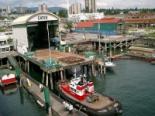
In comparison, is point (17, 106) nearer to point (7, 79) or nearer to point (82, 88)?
point (7, 79)

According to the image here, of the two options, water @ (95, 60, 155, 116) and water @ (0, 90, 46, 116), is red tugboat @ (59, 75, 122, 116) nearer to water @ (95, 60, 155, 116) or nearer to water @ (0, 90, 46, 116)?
water @ (95, 60, 155, 116)

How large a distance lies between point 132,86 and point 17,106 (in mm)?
20582

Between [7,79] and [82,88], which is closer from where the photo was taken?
[82,88]

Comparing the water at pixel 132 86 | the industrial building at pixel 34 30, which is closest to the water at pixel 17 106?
the water at pixel 132 86

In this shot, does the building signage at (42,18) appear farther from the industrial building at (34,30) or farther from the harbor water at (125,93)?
the harbor water at (125,93)

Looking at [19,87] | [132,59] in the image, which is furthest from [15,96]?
[132,59]

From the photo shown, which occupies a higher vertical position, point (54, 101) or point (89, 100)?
point (89, 100)

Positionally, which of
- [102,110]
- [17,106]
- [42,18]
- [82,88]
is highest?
[42,18]

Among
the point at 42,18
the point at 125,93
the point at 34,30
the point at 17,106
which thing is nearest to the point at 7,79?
the point at 17,106

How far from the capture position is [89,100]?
34906 mm

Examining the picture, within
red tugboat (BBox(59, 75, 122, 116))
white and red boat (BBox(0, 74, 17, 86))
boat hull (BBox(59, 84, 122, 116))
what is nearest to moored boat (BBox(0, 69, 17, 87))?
white and red boat (BBox(0, 74, 17, 86))

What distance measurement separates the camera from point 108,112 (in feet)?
108

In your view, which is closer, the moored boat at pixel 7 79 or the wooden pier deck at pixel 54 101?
the wooden pier deck at pixel 54 101

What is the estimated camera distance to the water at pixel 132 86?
3709cm
